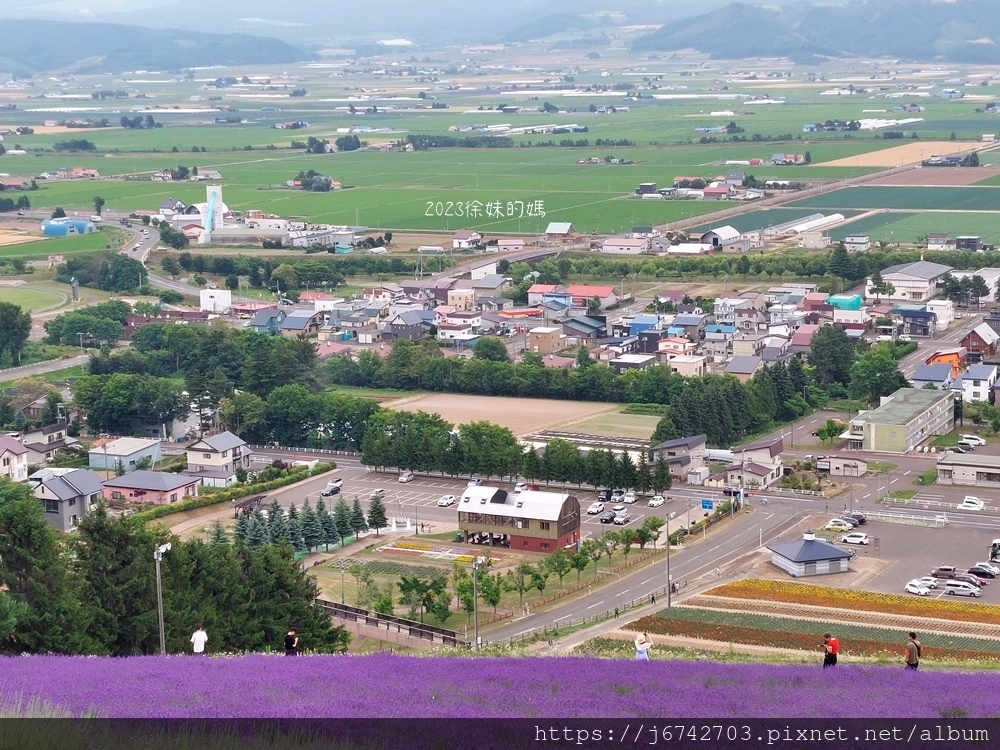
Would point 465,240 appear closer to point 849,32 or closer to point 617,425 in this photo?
point 617,425

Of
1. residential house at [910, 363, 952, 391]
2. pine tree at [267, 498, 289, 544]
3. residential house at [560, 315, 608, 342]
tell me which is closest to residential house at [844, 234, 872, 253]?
residential house at [560, 315, 608, 342]

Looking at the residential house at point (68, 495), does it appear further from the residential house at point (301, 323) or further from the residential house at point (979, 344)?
the residential house at point (979, 344)

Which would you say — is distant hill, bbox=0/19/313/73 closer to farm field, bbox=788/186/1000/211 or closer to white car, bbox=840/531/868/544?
farm field, bbox=788/186/1000/211

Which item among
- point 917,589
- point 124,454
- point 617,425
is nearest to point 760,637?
point 917,589

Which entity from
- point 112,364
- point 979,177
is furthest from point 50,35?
point 112,364

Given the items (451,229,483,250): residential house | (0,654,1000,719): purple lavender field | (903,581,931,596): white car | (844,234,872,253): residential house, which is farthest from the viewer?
(451,229,483,250): residential house

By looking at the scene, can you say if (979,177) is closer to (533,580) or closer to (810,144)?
(810,144)
